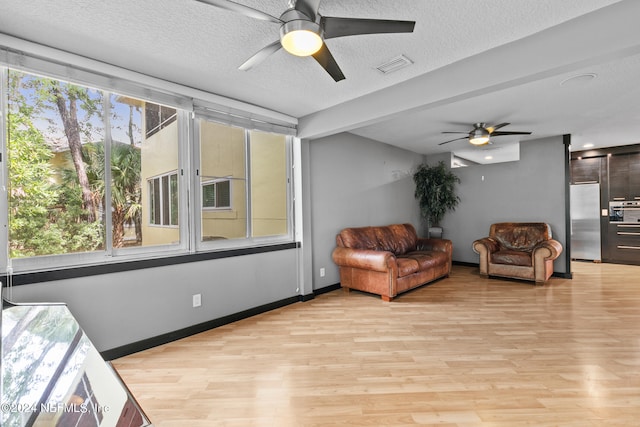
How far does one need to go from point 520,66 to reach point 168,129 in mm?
3180

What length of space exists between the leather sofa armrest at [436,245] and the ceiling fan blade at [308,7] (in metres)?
4.47

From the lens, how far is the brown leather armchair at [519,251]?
4605 mm

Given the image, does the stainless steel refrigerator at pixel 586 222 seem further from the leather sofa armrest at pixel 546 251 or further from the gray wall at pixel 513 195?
the leather sofa armrest at pixel 546 251

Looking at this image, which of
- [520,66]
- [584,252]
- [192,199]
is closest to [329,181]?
[192,199]

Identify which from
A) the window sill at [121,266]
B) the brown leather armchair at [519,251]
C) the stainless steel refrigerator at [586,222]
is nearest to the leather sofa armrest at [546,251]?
the brown leather armchair at [519,251]

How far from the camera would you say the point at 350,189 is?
15.9ft

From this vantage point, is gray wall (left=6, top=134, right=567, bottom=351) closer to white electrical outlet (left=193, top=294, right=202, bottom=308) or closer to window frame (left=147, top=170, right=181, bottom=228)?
white electrical outlet (left=193, top=294, right=202, bottom=308)

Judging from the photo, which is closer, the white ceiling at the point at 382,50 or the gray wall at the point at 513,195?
the white ceiling at the point at 382,50

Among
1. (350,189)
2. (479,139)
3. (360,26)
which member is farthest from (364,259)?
(360,26)

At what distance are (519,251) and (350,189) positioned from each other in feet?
10.3

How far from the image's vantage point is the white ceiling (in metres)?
1.84

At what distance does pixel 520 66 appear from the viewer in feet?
7.22

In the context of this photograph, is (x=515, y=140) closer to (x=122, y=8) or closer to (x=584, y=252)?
(x=584, y=252)

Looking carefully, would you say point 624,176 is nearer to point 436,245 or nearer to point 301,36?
point 436,245
